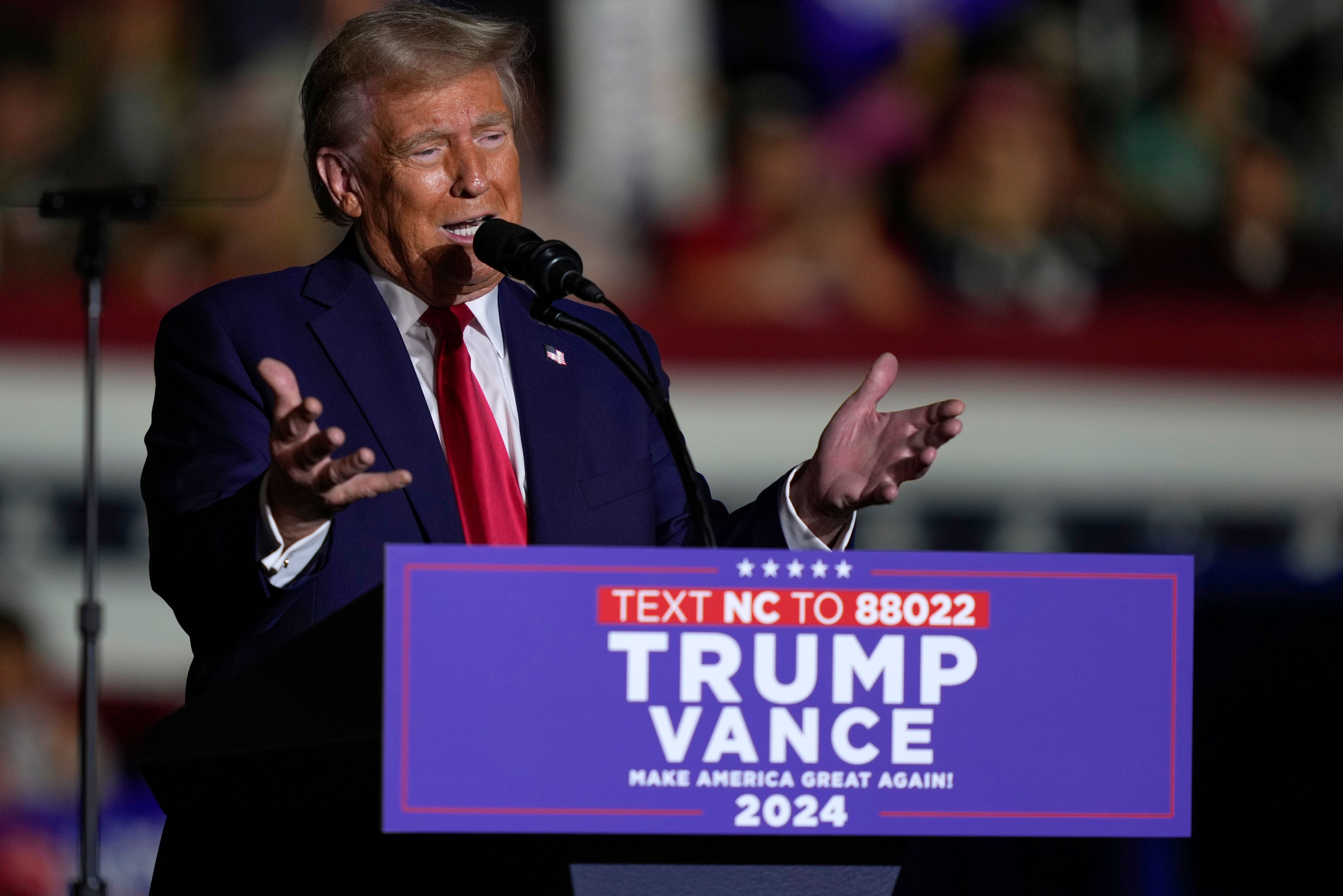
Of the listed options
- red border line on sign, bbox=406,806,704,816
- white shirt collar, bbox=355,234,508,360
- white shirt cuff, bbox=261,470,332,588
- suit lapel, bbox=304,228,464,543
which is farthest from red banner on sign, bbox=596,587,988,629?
white shirt collar, bbox=355,234,508,360

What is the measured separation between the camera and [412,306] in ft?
5.34

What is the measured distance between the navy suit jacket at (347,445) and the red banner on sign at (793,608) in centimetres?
36

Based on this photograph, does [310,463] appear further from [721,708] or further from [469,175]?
[469,175]

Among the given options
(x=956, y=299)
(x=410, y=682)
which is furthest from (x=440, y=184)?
(x=956, y=299)

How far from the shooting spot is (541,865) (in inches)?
41.9

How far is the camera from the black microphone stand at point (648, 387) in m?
1.26

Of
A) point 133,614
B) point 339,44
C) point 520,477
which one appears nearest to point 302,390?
point 520,477

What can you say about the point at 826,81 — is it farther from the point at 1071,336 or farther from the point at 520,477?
the point at 520,477

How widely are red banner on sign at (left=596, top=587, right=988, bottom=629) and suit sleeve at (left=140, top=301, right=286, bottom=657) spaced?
1.20 feet

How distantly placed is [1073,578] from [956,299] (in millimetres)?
3101

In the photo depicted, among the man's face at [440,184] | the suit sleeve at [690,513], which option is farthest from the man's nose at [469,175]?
the suit sleeve at [690,513]

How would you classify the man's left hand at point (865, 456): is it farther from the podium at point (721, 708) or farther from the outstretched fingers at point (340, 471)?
the outstretched fingers at point (340, 471)

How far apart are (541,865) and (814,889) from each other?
180 millimetres

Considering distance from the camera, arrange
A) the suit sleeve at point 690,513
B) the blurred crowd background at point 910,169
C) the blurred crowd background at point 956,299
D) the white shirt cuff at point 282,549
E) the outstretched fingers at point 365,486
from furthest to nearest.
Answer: the blurred crowd background at point 910,169, the blurred crowd background at point 956,299, the suit sleeve at point 690,513, the white shirt cuff at point 282,549, the outstretched fingers at point 365,486
